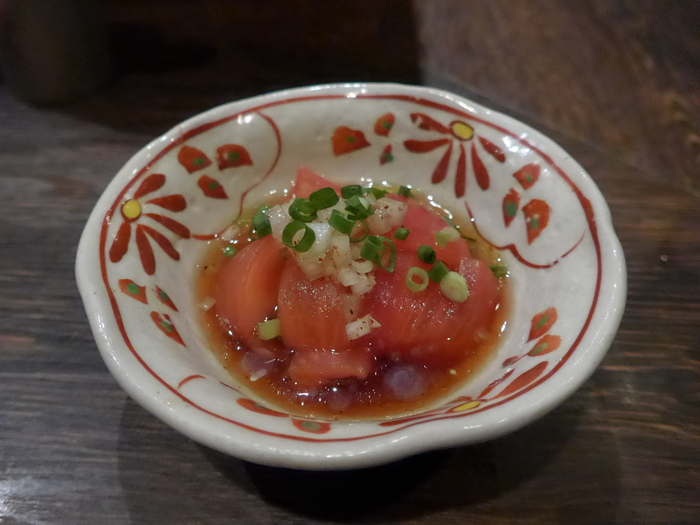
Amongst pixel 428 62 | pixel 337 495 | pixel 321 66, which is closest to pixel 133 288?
pixel 337 495

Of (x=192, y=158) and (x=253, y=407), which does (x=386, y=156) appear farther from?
(x=253, y=407)

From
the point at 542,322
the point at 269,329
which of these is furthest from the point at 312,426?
the point at 542,322

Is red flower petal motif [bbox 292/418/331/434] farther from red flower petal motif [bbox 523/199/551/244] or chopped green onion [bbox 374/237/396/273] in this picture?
red flower petal motif [bbox 523/199/551/244]

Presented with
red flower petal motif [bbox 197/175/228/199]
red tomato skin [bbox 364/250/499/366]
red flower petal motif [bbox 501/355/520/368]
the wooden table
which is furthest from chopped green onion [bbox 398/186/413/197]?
the wooden table

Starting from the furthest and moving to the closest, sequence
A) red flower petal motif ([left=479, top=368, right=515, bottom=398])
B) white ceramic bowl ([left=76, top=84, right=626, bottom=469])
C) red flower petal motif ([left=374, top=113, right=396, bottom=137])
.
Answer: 1. red flower petal motif ([left=374, top=113, right=396, bottom=137])
2. red flower petal motif ([left=479, top=368, right=515, bottom=398])
3. white ceramic bowl ([left=76, top=84, right=626, bottom=469])

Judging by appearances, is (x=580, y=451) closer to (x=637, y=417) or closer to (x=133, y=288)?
(x=637, y=417)

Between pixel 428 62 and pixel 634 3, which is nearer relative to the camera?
pixel 634 3

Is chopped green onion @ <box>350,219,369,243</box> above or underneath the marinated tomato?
above
